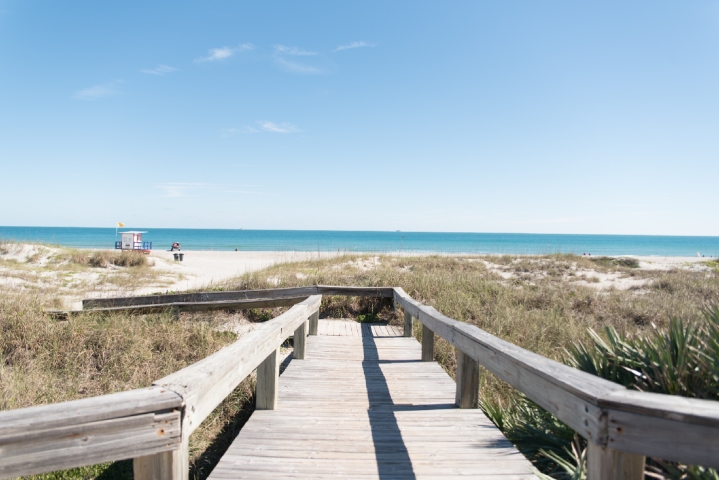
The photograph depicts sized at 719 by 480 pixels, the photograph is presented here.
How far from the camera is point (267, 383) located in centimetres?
392

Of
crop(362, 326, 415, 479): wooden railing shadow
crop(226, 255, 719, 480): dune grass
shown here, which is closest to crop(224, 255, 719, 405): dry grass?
crop(226, 255, 719, 480): dune grass

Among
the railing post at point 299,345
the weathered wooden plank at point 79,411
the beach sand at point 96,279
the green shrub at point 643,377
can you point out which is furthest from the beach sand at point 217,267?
the weathered wooden plank at point 79,411

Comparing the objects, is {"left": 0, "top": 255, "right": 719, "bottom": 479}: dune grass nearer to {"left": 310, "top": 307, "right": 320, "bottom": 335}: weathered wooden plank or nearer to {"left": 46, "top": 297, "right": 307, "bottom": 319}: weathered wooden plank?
{"left": 46, "top": 297, "right": 307, "bottom": 319}: weathered wooden plank

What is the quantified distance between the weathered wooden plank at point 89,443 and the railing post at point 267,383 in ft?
7.05

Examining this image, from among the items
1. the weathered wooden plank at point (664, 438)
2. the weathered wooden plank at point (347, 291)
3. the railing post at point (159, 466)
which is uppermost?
the weathered wooden plank at point (664, 438)

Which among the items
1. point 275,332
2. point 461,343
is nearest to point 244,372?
point 275,332

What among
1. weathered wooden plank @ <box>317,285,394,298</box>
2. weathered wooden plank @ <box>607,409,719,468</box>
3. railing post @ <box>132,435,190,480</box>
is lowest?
weathered wooden plank @ <box>317,285,394,298</box>

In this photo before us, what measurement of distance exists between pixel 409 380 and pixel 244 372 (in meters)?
2.67

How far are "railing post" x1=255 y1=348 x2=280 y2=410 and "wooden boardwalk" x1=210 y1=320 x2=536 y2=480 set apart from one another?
0.09 m

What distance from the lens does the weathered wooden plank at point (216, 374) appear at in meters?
1.92

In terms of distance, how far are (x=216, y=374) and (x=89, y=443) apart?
799 mm

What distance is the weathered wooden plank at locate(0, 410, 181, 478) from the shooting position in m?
1.42

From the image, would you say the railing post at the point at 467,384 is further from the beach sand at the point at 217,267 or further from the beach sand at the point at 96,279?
the beach sand at the point at 217,267

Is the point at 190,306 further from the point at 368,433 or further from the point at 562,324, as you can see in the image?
the point at 562,324
